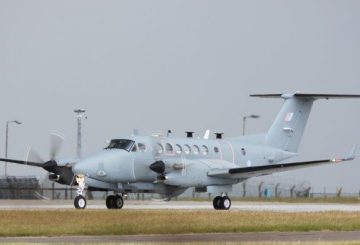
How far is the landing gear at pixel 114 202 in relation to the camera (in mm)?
55391

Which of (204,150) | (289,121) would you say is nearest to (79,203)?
(204,150)

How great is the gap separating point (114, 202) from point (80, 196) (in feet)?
11.3

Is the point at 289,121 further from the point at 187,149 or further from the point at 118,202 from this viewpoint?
the point at 118,202

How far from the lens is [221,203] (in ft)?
185

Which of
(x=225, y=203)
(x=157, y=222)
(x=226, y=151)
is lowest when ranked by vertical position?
(x=157, y=222)

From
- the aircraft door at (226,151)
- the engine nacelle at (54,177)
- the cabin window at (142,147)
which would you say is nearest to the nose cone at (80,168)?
the engine nacelle at (54,177)

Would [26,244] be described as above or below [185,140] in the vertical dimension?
below

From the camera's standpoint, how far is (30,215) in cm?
4378

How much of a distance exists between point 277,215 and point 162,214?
542cm

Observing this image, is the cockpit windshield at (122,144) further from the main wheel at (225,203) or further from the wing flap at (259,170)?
the main wheel at (225,203)


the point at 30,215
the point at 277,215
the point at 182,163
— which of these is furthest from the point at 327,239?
the point at 182,163

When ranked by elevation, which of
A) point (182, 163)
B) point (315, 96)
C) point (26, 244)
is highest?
point (315, 96)

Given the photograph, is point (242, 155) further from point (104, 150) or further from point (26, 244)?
point (26, 244)

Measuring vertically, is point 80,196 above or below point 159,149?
below
